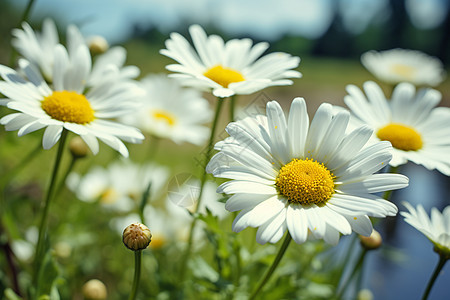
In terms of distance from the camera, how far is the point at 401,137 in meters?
0.93

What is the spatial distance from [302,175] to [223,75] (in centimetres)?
31

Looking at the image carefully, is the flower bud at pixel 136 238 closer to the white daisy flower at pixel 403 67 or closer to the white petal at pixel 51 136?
the white petal at pixel 51 136

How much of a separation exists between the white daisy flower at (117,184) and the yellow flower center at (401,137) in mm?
824

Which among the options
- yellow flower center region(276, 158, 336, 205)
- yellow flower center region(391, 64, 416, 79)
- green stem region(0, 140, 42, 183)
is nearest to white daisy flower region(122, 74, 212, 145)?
green stem region(0, 140, 42, 183)

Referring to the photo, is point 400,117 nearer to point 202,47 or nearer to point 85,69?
point 202,47

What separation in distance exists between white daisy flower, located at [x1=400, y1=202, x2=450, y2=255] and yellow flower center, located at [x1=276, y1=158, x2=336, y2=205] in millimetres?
158

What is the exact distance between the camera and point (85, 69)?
92 cm

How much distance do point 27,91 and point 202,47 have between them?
404mm

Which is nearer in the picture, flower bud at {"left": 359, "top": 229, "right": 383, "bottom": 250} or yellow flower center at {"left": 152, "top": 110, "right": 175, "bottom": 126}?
flower bud at {"left": 359, "top": 229, "right": 383, "bottom": 250}

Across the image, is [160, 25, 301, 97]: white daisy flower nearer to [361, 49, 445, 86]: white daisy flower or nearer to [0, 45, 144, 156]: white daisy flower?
[0, 45, 144, 156]: white daisy flower

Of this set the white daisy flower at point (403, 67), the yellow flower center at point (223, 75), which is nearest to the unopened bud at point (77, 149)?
the yellow flower center at point (223, 75)

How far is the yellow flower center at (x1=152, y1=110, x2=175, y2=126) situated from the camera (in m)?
1.43

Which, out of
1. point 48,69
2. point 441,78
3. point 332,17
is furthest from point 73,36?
point 332,17

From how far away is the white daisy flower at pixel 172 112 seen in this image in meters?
1.34
